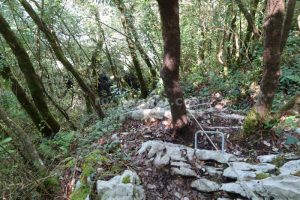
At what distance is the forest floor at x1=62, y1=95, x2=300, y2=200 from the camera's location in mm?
3771

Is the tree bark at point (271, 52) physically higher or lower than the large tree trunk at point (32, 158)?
higher

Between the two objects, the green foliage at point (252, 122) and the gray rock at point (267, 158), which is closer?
the gray rock at point (267, 158)

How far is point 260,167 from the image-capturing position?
150 inches

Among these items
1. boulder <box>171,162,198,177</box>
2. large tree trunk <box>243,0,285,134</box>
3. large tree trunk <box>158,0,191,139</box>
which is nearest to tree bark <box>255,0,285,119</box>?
large tree trunk <box>243,0,285,134</box>

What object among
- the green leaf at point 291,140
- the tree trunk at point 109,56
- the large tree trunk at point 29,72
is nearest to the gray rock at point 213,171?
the green leaf at point 291,140

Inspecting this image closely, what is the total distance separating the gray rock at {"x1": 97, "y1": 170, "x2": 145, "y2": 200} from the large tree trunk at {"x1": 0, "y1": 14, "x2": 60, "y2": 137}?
3821 millimetres

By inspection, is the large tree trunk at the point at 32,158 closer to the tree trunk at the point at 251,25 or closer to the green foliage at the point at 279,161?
the green foliage at the point at 279,161

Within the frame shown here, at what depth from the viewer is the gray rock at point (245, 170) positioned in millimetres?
3646

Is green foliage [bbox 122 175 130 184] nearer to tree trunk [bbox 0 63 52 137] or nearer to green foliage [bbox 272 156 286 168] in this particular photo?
green foliage [bbox 272 156 286 168]

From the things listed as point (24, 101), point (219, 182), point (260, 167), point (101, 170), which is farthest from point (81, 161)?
point (24, 101)

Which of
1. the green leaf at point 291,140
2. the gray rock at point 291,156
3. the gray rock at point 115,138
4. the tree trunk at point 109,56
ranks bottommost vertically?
the gray rock at point 291,156

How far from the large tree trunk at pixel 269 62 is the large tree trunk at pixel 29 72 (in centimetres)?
457

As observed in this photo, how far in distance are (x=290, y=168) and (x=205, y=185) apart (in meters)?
1.08

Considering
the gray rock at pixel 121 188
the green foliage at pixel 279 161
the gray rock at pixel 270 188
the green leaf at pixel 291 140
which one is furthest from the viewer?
the green leaf at pixel 291 140
